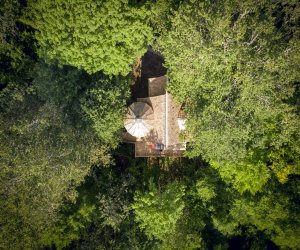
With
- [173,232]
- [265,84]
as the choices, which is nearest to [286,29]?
[265,84]

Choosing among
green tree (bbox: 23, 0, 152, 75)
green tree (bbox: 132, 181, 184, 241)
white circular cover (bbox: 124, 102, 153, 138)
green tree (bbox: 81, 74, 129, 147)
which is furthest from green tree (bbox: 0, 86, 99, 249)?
green tree (bbox: 132, 181, 184, 241)

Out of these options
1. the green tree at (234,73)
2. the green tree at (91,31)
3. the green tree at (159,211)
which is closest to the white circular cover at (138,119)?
the green tree at (234,73)

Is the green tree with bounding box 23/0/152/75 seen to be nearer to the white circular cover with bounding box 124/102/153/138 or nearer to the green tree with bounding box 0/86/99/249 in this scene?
the green tree with bounding box 0/86/99/249

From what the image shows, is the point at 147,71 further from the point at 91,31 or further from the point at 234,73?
the point at 234,73

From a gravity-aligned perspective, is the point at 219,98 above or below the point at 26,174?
above

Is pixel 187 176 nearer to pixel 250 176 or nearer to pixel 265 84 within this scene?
pixel 250 176
